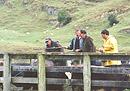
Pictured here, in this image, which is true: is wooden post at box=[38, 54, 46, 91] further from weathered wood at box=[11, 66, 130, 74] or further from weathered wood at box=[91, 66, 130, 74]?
weathered wood at box=[91, 66, 130, 74]

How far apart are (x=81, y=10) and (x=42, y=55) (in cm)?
5391

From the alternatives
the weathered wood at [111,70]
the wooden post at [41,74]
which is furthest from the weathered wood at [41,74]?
the weathered wood at [111,70]

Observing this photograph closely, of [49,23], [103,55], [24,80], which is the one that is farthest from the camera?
[49,23]

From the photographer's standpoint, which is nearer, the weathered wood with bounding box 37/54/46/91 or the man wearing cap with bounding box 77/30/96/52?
the weathered wood with bounding box 37/54/46/91

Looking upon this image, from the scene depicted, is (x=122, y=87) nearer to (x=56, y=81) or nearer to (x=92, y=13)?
(x=56, y=81)

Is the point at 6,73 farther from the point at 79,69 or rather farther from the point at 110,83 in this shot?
the point at 110,83

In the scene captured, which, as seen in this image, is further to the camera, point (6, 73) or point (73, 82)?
point (6, 73)

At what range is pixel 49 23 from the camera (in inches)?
2336

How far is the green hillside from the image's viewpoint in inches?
1285

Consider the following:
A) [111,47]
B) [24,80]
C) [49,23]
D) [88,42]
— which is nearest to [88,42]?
[88,42]

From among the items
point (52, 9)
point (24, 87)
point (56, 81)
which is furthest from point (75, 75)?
point (52, 9)

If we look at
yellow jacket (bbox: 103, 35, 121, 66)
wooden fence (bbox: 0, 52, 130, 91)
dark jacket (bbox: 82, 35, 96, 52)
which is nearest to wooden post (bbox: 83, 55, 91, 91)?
wooden fence (bbox: 0, 52, 130, 91)

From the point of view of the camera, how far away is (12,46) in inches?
1188

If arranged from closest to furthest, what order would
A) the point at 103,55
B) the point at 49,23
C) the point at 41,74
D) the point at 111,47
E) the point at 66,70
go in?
the point at 103,55 → the point at 41,74 → the point at 66,70 → the point at 111,47 → the point at 49,23
